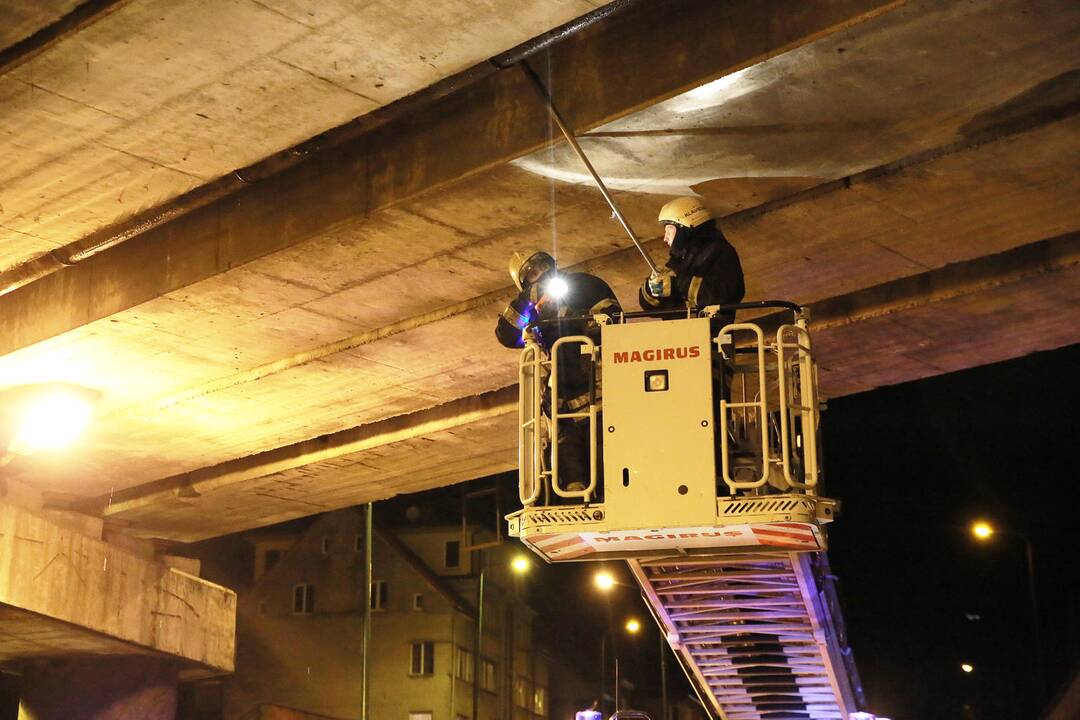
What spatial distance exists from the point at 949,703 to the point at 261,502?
123ft

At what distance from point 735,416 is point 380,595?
182 feet

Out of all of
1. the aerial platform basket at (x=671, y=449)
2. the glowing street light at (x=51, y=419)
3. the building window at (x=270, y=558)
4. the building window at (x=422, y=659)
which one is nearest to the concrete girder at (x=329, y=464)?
the glowing street light at (x=51, y=419)

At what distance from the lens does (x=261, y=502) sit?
20609 millimetres

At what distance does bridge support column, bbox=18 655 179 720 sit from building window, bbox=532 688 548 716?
45520mm

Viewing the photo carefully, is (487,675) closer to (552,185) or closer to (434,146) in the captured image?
(434,146)

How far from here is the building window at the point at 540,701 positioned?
68.1 m

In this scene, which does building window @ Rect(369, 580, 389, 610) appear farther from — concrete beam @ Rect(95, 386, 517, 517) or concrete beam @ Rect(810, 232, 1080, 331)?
concrete beam @ Rect(810, 232, 1080, 331)

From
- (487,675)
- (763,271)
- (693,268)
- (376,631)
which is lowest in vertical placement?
(693,268)

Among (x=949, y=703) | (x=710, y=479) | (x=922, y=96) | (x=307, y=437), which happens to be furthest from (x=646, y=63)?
(x=949, y=703)

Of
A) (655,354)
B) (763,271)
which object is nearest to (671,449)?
(655,354)

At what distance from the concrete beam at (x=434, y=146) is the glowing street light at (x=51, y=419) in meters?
1.29

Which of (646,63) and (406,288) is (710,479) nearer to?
(646,63)

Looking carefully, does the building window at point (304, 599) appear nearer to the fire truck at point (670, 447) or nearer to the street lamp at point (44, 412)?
the street lamp at point (44, 412)

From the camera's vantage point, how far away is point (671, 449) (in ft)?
29.7
